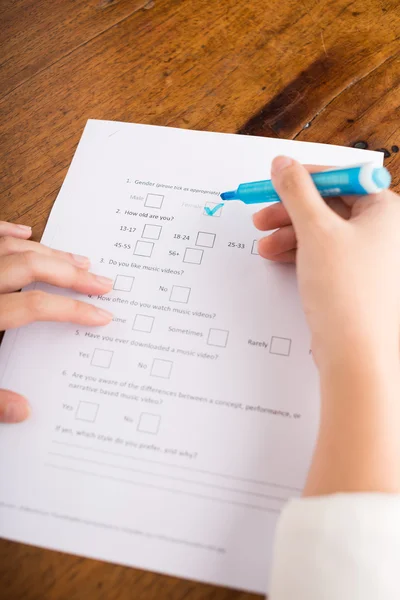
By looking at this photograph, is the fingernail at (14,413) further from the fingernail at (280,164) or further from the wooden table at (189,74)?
the fingernail at (280,164)

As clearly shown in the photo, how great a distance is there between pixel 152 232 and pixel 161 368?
0.17m

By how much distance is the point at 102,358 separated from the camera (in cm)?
54

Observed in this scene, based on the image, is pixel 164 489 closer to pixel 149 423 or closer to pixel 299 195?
pixel 149 423

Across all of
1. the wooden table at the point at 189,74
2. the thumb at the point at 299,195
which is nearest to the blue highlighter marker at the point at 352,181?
the thumb at the point at 299,195

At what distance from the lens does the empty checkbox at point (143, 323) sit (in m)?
0.55

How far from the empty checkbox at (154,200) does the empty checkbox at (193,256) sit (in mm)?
76

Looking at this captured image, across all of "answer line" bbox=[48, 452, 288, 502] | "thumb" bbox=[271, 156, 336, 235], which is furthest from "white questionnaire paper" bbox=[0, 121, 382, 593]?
"thumb" bbox=[271, 156, 336, 235]

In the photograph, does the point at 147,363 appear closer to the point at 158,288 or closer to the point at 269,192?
the point at 158,288

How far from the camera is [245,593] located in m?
0.44

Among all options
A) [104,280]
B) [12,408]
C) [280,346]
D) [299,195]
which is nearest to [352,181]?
[299,195]

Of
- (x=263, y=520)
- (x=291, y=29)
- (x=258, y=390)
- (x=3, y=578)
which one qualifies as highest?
(x=291, y=29)

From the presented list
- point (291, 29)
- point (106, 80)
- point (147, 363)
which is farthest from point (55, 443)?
point (291, 29)

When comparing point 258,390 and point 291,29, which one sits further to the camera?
point 291,29

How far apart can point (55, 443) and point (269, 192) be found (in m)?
0.35
